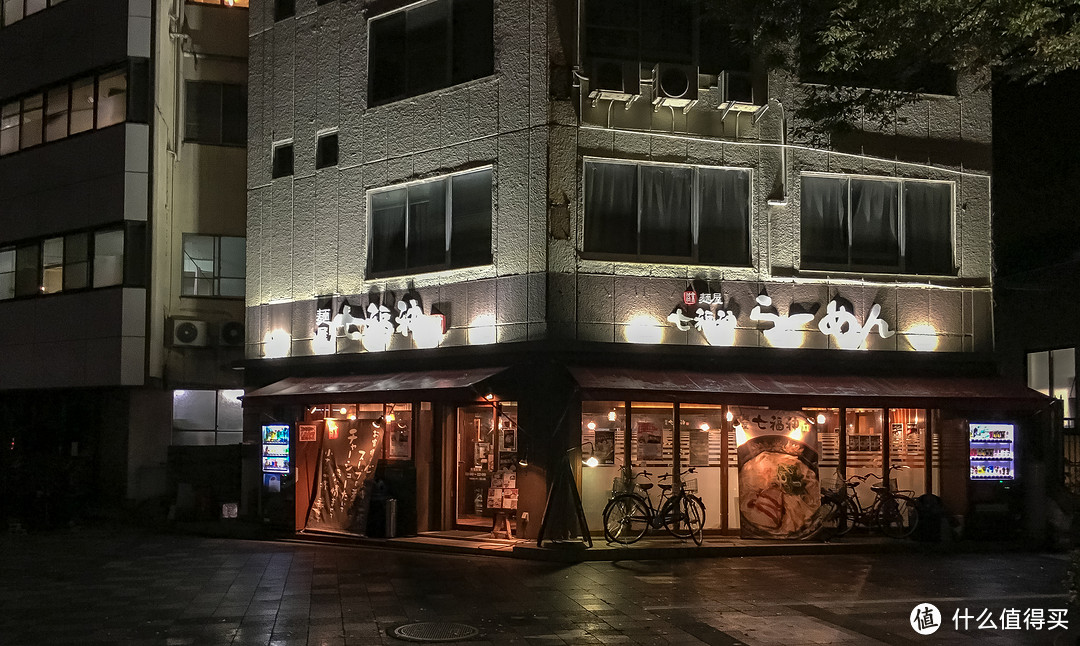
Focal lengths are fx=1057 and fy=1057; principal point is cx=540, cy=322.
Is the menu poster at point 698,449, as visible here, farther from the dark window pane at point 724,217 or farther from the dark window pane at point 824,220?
the dark window pane at point 824,220

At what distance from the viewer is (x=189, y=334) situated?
90.6 feet

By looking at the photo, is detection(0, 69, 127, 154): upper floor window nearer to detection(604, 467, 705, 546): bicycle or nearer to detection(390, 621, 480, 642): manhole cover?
detection(604, 467, 705, 546): bicycle

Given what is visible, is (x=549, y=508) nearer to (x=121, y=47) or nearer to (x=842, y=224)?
(x=842, y=224)

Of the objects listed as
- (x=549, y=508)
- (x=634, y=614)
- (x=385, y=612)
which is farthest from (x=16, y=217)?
(x=634, y=614)

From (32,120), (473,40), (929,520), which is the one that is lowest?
(929,520)

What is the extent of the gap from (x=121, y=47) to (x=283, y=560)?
1564 centimetres

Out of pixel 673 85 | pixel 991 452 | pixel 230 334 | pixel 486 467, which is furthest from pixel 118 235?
pixel 991 452

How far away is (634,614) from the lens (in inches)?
526

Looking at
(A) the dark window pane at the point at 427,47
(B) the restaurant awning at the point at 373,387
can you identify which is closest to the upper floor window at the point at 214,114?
(A) the dark window pane at the point at 427,47

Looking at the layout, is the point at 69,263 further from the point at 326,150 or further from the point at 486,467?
the point at 486,467

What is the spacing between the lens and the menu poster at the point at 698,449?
20656 mm


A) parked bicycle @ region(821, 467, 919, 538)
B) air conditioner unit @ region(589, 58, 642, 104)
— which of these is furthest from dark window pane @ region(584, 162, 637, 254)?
parked bicycle @ region(821, 467, 919, 538)

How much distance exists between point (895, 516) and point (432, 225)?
35.5ft

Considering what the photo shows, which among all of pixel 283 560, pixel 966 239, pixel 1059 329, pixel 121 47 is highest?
pixel 121 47
